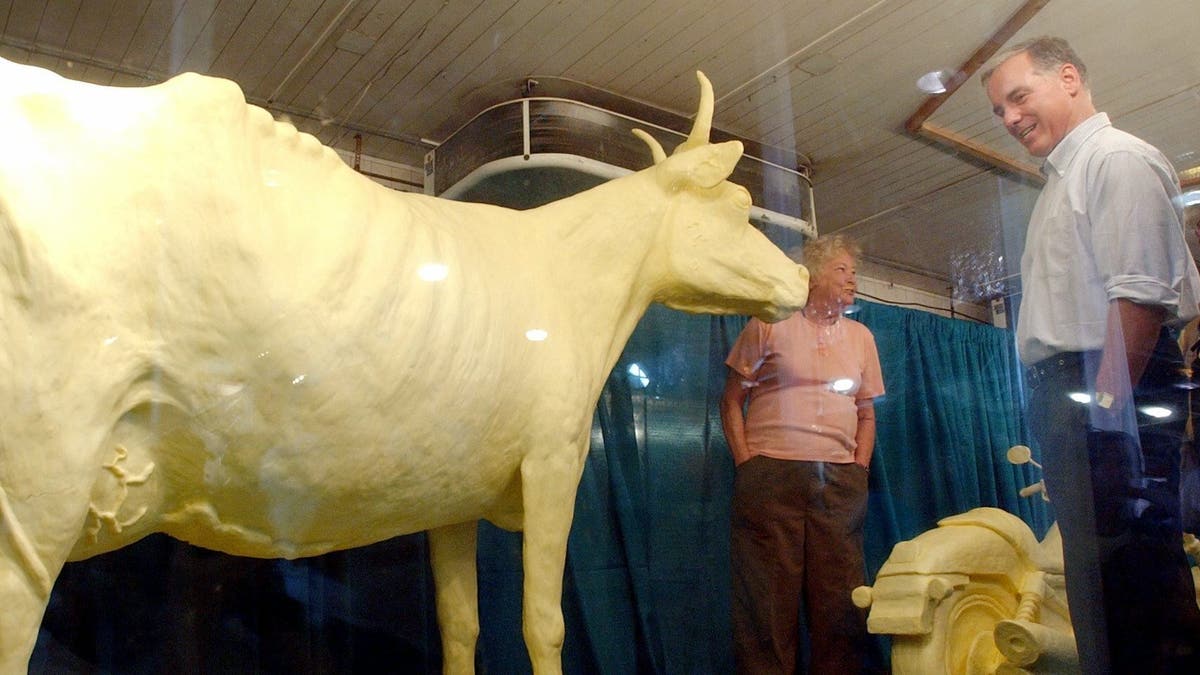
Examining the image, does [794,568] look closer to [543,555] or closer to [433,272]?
[543,555]

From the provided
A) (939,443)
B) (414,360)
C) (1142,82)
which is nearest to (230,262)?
(414,360)

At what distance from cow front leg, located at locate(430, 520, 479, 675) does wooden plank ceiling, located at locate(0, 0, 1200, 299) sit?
0.73 metres

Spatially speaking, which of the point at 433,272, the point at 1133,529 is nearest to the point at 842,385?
the point at 1133,529

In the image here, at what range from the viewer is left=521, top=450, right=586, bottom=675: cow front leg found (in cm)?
153

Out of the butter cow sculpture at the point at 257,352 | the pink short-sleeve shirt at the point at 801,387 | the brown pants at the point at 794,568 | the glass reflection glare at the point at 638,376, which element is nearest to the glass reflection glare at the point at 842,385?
the pink short-sleeve shirt at the point at 801,387

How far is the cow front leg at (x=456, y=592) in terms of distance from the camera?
169 cm

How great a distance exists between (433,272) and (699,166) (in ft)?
2.10

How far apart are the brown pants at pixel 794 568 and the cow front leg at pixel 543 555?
2.14 feet

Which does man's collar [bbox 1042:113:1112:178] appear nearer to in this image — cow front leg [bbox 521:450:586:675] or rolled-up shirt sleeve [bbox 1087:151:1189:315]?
rolled-up shirt sleeve [bbox 1087:151:1189:315]

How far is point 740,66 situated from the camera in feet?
6.82

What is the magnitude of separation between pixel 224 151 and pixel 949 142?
5.02ft

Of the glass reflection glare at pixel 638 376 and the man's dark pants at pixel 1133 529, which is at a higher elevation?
the glass reflection glare at pixel 638 376

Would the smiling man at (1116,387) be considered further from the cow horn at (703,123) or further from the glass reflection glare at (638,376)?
the glass reflection glare at (638,376)

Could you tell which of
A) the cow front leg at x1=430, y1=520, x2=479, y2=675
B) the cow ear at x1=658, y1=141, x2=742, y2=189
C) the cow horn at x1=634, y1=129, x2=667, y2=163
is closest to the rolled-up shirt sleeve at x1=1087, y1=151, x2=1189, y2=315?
the cow ear at x1=658, y1=141, x2=742, y2=189
